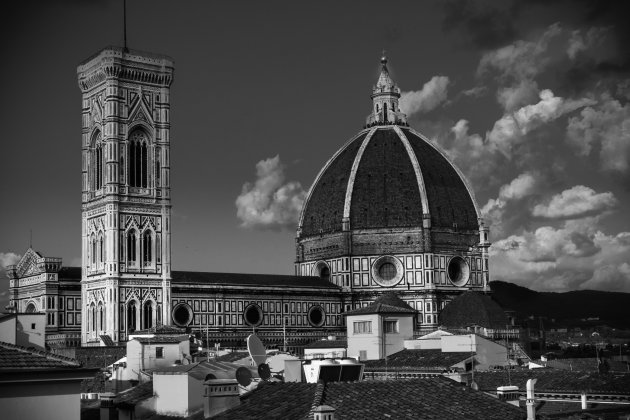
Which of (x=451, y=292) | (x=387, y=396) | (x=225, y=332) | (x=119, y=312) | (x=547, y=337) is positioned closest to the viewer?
(x=387, y=396)

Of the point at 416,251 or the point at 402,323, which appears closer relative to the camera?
the point at 402,323

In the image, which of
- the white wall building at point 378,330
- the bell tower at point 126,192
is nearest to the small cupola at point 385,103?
the bell tower at point 126,192

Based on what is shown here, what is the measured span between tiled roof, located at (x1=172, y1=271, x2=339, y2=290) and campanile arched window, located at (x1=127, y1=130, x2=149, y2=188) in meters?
8.86

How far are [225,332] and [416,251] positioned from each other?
2213cm

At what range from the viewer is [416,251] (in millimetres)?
106375

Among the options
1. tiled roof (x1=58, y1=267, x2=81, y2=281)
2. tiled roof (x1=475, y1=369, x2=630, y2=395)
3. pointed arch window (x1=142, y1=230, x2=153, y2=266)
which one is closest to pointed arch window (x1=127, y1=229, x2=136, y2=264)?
pointed arch window (x1=142, y1=230, x2=153, y2=266)

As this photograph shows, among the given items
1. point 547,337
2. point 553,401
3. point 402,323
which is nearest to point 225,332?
point 402,323

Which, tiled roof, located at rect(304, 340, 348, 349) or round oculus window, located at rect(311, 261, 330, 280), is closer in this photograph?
tiled roof, located at rect(304, 340, 348, 349)

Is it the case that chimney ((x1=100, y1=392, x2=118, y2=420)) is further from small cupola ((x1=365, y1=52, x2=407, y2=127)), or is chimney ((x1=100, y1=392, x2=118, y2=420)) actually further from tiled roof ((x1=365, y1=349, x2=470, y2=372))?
small cupola ((x1=365, y1=52, x2=407, y2=127))

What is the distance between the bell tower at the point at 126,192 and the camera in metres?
86.5

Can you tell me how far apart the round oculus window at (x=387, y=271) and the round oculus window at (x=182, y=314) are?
21.5 meters

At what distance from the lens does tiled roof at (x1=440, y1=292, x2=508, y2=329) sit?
93062 mm

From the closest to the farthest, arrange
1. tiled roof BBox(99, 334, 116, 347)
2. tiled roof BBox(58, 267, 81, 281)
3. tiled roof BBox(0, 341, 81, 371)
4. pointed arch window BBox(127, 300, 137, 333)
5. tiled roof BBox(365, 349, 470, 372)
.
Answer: tiled roof BBox(0, 341, 81, 371)
tiled roof BBox(365, 349, 470, 372)
tiled roof BBox(99, 334, 116, 347)
pointed arch window BBox(127, 300, 137, 333)
tiled roof BBox(58, 267, 81, 281)

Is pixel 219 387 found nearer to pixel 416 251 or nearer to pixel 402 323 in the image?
pixel 402 323
